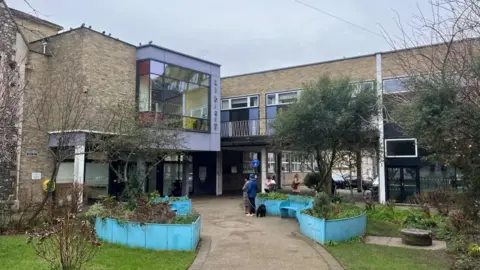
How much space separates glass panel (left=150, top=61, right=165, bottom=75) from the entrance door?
38.8 feet

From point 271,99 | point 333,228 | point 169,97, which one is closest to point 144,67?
point 169,97

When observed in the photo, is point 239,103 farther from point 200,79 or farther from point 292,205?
point 292,205

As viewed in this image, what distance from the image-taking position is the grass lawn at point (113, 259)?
683cm

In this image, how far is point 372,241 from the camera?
9.84m

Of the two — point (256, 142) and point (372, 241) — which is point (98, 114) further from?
point (372, 241)

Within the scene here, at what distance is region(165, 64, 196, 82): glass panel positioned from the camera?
63.3 feet

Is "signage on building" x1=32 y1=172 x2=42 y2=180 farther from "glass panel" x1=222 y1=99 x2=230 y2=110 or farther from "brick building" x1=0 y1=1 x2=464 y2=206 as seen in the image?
"glass panel" x1=222 y1=99 x2=230 y2=110

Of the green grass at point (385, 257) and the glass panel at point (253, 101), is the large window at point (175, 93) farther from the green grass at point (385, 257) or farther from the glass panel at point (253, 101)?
the green grass at point (385, 257)

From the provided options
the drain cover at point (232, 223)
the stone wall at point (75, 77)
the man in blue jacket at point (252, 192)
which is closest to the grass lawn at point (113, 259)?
the drain cover at point (232, 223)

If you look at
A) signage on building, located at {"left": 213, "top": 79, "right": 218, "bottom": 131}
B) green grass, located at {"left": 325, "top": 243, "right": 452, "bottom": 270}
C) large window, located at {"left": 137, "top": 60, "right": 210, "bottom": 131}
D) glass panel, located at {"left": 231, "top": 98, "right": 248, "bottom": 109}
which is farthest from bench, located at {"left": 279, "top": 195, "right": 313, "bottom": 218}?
glass panel, located at {"left": 231, "top": 98, "right": 248, "bottom": 109}

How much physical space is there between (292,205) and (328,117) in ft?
12.0

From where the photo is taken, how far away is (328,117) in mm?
13031

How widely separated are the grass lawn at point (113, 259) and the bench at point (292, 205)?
6.65 meters

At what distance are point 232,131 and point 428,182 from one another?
10.9m
